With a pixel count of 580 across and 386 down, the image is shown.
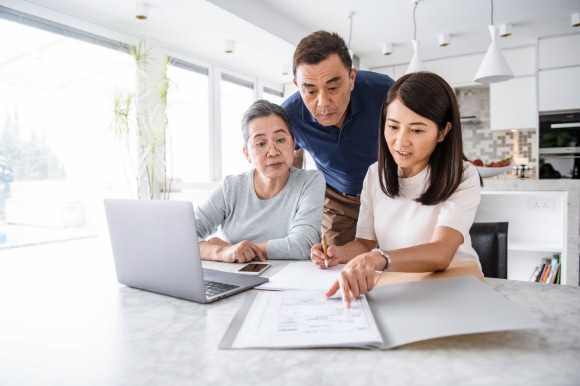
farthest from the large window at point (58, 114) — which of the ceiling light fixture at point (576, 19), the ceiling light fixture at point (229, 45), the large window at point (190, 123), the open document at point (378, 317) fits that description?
the ceiling light fixture at point (576, 19)

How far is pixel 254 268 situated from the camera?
43.7 inches

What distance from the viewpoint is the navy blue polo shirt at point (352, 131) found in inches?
76.7

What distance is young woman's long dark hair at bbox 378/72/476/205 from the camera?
3.85ft

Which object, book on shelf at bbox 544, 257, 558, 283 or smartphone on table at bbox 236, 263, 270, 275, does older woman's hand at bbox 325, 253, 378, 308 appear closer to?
smartphone on table at bbox 236, 263, 270, 275

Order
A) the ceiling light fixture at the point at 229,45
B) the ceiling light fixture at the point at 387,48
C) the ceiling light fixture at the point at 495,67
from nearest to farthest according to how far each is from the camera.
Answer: the ceiling light fixture at the point at 495,67, the ceiling light fixture at the point at 229,45, the ceiling light fixture at the point at 387,48

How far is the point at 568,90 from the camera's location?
15.9 ft

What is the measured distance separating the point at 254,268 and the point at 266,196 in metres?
0.56

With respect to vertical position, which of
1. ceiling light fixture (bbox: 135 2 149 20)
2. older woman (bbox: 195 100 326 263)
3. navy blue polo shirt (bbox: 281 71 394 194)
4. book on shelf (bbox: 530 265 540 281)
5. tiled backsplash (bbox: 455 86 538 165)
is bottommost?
book on shelf (bbox: 530 265 540 281)

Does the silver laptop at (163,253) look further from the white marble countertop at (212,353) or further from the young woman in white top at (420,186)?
the young woman in white top at (420,186)

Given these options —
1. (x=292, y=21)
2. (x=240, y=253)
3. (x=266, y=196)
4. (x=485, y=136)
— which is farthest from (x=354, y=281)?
(x=485, y=136)

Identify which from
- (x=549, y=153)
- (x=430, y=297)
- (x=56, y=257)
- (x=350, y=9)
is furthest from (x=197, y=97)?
(x=430, y=297)

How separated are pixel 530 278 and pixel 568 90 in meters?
3.14

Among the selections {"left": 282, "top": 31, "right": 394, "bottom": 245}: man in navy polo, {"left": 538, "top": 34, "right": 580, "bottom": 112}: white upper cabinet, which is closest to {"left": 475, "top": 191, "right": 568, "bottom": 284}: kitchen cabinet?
{"left": 282, "top": 31, "right": 394, "bottom": 245}: man in navy polo

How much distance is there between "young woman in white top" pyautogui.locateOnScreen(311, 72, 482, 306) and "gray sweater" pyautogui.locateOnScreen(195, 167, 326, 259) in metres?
0.24
